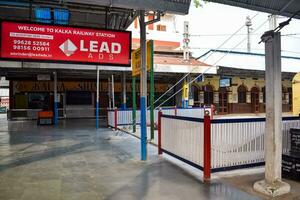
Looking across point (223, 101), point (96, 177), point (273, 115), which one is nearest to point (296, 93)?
point (273, 115)

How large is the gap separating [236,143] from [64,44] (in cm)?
412

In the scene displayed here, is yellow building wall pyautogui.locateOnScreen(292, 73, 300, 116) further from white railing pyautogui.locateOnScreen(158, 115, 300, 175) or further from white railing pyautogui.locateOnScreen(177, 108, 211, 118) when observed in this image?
white railing pyautogui.locateOnScreen(177, 108, 211, 118)

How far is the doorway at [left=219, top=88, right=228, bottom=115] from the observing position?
27.1 meters

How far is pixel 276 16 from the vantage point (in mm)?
5605

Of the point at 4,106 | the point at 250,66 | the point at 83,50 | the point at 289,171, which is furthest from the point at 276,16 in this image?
the point at 4,106

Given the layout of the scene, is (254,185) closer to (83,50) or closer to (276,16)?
(276,16)

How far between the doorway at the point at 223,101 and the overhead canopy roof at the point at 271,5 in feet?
72.2

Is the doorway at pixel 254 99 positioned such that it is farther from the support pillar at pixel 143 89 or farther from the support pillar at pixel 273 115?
the support pillar at pixel 273 115

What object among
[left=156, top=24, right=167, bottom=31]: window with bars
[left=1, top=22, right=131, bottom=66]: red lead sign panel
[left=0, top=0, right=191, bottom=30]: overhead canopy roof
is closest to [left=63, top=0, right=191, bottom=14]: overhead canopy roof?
[left=0, top=0, right=191, bottom=30]: overhead canopy roof

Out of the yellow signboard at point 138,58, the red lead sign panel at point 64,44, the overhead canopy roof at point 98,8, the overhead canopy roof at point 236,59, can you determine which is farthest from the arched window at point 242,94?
the red lead sign panel at point 64,44

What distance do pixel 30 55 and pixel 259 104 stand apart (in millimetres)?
26441

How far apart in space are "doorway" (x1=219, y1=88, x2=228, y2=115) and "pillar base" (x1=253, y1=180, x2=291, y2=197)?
72.8ft

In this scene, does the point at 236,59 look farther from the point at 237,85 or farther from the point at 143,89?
the point at 143,89

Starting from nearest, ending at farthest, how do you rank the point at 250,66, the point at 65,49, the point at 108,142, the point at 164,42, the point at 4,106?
the point at 65,49, the point at 108,142, the point at 250,66, the point at 164,42, the point at 4,106
